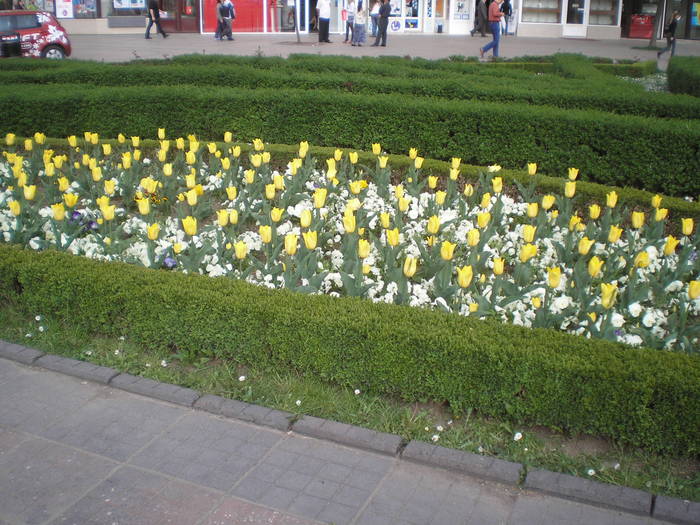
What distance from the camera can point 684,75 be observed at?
14.5 metres

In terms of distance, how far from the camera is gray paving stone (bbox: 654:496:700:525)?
351cm

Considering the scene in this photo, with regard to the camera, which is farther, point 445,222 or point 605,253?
point 445,222

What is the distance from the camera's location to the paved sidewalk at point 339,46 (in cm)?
2328

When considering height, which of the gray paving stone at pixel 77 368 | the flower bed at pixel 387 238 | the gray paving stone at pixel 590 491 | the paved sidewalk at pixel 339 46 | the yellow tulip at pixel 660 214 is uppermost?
the paved sidewalk at pixel 339 46

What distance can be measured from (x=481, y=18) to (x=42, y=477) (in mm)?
30432

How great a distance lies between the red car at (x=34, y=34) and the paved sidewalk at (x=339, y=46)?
2.84ft

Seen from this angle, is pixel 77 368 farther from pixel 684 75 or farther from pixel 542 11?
pixel 542 11

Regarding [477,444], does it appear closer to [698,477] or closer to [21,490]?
[698,477]

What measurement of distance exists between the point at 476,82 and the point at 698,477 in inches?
345

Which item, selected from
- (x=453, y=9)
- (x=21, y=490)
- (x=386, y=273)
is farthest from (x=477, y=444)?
(x=453, y=9)

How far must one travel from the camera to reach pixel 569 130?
869cm

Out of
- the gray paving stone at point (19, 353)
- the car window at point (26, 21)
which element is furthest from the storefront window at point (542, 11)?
the gray paving stone at point (19, 353)

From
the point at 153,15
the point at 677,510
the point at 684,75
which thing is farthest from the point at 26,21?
the point at 677,510

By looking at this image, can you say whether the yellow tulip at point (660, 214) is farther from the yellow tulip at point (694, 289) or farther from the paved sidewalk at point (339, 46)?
the paved sidewalk at point (339, 46)
